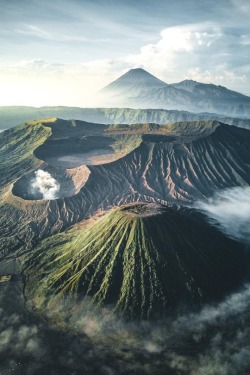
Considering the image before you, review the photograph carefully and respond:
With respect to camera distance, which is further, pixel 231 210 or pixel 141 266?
pixel 231 210

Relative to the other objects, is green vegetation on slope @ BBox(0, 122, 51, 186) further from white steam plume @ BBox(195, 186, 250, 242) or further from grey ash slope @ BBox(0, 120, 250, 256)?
white steam plume @ BBox(195, 186, 250, 242)

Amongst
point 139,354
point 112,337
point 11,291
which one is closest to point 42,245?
point 11,291

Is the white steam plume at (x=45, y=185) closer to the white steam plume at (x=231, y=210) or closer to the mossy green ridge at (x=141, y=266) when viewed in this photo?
the mossy green ridge at (x=141, y=266)

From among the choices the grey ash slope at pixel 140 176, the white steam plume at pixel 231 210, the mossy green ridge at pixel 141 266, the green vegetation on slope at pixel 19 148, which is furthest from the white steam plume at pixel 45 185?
the white steam plume at pixel 231 210

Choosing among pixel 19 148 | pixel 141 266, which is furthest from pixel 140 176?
pixel 19 148

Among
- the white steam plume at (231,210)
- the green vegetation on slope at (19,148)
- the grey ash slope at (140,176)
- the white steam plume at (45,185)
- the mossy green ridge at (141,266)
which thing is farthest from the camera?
the green vegetation on slope at (19,148)

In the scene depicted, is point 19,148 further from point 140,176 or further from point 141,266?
point 141,266

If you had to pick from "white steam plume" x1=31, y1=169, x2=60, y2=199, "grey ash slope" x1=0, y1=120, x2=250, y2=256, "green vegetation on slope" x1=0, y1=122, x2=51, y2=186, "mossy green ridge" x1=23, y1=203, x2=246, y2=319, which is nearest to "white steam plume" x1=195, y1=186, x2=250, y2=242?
"grey ash slope" x1=0, y1=120, x2=250, y2=256
